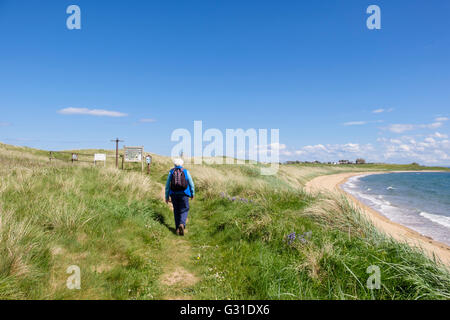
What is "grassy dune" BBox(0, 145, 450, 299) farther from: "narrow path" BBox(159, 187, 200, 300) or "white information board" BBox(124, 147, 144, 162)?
"white information board" BBox(124, 147, 144, 162)

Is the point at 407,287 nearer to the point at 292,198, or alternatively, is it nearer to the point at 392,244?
the point at 392,244

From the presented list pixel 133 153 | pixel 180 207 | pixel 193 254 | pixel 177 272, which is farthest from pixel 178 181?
pixel 133 153

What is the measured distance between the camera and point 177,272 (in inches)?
178

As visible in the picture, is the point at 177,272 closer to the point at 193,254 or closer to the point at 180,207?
the point at 193,254

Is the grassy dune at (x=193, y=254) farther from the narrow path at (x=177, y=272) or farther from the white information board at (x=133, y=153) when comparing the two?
the white information board at (x=133, y=153)

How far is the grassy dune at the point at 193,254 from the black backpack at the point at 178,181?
1.31 m

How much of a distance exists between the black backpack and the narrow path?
4.97ft

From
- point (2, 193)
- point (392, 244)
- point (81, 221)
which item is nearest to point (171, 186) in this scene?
point (81, 221)

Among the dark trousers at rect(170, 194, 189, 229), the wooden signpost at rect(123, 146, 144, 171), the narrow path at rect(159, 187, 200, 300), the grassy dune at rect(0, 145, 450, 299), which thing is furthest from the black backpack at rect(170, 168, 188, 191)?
the wooden signpost at rect(123, 146, 144, 171)

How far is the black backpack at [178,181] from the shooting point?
676 centimetres

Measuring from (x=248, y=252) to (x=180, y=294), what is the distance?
5.83ft

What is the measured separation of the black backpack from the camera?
676cm

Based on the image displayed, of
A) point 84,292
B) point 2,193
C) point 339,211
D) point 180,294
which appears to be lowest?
point 180,294
